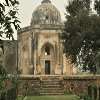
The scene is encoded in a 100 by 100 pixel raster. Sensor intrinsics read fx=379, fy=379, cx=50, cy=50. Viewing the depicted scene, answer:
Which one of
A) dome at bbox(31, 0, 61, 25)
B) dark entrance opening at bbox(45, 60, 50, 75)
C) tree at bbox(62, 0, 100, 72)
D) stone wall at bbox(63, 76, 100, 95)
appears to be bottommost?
stone wall at bbox(63, 76, 100, 95)

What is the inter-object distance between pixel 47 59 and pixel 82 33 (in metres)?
11.7

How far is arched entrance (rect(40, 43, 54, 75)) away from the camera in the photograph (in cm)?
3200

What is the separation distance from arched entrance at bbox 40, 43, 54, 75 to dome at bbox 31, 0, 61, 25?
7.68ft

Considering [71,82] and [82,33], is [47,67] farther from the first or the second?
→ [82,33]

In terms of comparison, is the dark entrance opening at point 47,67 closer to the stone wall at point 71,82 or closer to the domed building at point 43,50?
the domed building at point 43,50

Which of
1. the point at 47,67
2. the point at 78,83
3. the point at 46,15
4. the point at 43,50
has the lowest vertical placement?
the point at 78,83

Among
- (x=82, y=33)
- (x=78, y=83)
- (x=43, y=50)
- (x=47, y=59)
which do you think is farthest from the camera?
(x=43, y=50)

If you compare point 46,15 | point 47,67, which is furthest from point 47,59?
point 46,15

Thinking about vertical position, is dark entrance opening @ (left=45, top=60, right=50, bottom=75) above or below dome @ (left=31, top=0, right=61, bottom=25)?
below

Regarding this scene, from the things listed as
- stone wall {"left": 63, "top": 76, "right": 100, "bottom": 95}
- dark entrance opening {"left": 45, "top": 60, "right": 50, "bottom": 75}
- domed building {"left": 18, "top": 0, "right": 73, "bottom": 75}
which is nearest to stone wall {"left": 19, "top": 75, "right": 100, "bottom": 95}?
stone wall {"left": 63, "top": 76, "right": 100, "bottom": 95}

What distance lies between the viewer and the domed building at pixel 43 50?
1235 inches

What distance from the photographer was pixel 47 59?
32125 mm

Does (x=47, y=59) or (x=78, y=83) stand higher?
(x=47, y=59)

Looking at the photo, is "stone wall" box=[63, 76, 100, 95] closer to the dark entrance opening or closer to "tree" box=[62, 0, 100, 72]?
"tree" box=[62, 0, 100, 72]
